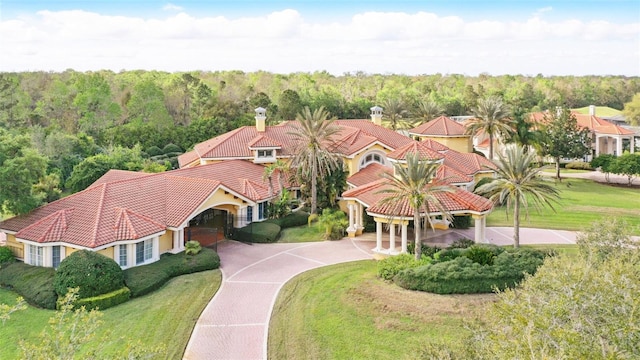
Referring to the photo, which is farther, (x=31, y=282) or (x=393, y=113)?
(x=393, y=113)

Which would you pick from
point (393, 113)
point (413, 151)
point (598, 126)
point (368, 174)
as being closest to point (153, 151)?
point (393, 113)

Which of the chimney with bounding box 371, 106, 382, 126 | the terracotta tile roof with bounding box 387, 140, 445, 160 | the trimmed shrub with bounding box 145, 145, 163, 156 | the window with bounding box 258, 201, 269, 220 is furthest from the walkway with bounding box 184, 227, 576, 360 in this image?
the trimmed shrub with bounding box 145, 145, 163, 156

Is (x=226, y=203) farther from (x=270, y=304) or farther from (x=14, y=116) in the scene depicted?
(x=14, y=116)

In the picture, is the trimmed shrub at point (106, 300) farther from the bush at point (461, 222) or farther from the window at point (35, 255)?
the bush at point (461, 222)

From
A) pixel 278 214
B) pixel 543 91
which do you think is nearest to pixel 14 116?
pixel 278 214

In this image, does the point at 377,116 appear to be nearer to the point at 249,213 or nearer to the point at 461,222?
the point at 461,222

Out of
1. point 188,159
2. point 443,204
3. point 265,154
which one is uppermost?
point 265,154

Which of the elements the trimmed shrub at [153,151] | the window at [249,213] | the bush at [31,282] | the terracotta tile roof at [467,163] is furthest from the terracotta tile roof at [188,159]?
the terracotta tile roof at [467,163]
